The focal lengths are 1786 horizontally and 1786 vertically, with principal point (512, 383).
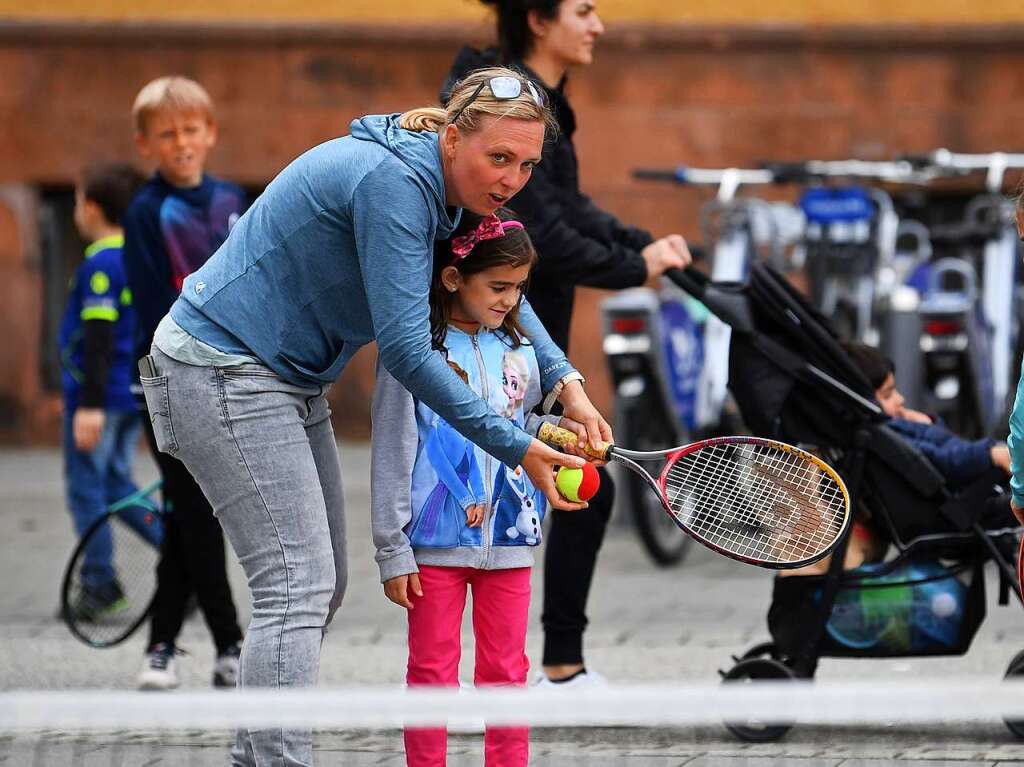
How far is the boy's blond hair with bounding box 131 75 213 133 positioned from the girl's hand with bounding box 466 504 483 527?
2.05m

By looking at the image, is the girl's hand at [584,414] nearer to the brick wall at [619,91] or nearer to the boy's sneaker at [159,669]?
the boy's sneaker at [159,669]

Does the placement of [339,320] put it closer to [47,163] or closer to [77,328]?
[77,328]

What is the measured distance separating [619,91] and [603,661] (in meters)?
6.57

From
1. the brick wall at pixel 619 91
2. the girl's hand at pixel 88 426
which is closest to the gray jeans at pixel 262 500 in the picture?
the girl's hand at pixel 88 426

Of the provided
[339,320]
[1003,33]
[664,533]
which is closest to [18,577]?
[664,533]

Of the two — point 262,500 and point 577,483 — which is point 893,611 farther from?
point 262,500

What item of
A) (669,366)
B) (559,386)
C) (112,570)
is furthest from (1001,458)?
(669,366)

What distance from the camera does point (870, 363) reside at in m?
5.13

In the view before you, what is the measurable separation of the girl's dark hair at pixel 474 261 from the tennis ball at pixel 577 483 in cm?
43

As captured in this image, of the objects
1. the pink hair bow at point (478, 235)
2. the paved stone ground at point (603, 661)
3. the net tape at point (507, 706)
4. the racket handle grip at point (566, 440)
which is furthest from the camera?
the paved stone ground at point (603, 661)

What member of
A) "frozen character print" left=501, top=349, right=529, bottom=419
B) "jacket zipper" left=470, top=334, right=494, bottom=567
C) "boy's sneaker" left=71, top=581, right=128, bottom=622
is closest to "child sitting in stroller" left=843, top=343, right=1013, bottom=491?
"frozen character print" left=501, top=349, right=529, bottom=419

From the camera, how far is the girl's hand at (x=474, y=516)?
12.9ft

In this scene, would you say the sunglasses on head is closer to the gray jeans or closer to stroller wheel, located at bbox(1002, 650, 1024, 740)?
the gray jeans

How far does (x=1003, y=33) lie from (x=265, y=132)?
487 cm
